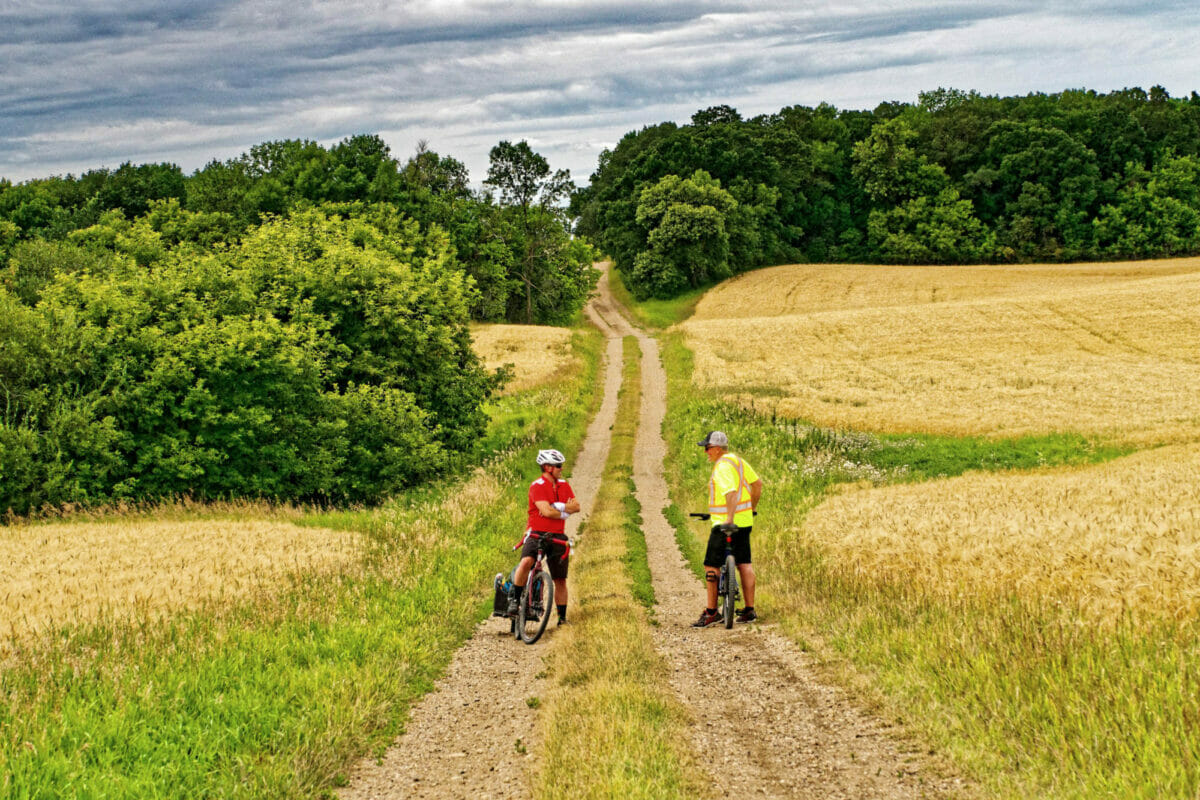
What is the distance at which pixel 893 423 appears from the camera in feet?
108

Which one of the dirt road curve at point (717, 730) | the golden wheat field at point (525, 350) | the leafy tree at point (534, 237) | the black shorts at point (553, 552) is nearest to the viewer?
the dirt road curve at point (717, 730)

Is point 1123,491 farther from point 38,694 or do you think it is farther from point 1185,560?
point 38,694

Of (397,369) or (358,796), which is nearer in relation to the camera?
(358,796)

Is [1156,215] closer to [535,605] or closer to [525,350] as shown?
[525,350]

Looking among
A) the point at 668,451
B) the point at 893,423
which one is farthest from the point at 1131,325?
the point at 668,451

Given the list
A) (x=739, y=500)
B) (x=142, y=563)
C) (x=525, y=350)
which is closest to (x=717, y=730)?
(x=739, y=500)

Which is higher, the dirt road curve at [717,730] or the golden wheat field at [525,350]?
the golden wheat field at [525,350]

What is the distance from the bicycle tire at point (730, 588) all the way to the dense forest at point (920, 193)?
78159 millimetres

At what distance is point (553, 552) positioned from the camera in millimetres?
12547

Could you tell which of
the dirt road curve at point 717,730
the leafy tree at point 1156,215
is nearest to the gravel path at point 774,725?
the dirt road curve at point 717,730

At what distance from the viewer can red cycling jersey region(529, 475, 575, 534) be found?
40.5 feet

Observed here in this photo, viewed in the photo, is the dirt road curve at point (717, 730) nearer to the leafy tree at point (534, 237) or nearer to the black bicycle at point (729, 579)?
the black bicycle at point (729, 579)

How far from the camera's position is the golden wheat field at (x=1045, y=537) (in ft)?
35.9

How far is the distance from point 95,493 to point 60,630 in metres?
13.2
